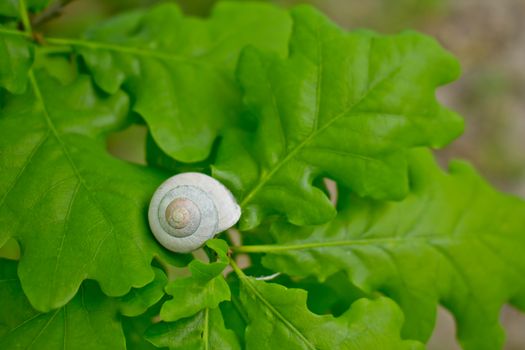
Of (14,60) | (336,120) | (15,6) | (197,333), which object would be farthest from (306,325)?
(15,6)

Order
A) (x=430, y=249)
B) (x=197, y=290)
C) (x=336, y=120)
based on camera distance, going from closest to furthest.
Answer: (x=197, y=290) → (x=336, y=120) → (x=430, y=249)

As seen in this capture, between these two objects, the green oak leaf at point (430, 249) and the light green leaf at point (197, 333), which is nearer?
the light green leaf at point (197, 333)

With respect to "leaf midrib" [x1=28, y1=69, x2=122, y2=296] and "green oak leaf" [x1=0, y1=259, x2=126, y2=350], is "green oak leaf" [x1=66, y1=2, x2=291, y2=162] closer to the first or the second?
"leaf midrib" [x1=28, y1=69, x2=122, y2=296]

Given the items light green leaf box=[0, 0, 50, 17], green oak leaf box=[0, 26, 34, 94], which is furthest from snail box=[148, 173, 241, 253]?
light green leaf box=[0, 0, 50, 17]

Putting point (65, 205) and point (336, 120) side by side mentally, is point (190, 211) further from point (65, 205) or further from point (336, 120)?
point (336, 120)

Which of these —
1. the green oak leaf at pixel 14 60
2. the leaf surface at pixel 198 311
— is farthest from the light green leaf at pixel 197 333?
the green oak leaf at pixel 14 60

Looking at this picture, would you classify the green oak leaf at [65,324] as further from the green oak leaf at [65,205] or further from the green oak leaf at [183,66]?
the green oak leaf at [183,66]

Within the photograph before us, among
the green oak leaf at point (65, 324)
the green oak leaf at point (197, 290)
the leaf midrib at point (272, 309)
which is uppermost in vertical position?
the green oak leaf at point (197, 290)
